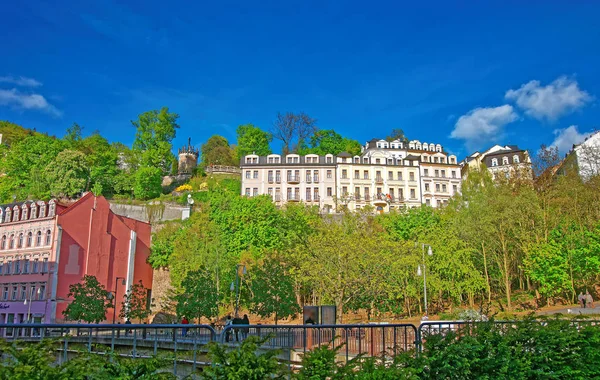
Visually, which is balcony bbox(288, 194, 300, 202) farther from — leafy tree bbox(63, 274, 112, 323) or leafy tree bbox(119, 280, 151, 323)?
leafy tree bbox(63, 274, 112, 323)

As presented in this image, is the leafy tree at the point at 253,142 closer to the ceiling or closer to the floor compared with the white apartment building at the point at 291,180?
closer to the ceiling

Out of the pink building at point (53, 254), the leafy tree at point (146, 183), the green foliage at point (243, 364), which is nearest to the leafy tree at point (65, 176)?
the leafy tree at point (146, 183)

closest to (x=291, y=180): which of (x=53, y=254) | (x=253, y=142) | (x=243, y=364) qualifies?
(x=253, y=142)

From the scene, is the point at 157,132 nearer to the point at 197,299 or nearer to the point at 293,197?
the point at 293,197

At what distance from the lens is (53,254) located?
48.3 metres

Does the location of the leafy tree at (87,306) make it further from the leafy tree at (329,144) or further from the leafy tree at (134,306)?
the leafy tree at (329,144)

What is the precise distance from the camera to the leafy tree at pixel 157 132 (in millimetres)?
80500

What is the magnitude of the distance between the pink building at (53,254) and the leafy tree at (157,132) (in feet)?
81.0

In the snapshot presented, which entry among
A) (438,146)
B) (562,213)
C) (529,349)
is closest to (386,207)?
(438,146)

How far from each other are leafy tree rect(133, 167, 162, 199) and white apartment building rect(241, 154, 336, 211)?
1295 cm

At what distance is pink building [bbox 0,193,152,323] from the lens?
1882 inches

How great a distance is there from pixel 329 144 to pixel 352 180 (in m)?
16.4

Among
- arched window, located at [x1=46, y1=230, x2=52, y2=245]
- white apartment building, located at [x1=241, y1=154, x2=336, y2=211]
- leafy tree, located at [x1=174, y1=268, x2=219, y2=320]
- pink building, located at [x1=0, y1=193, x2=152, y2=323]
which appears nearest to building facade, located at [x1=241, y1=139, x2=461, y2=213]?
white apartment building, located at [x1=241, y1=154, x2=336, y2=211]

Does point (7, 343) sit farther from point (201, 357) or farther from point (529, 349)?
point (529, 349)
